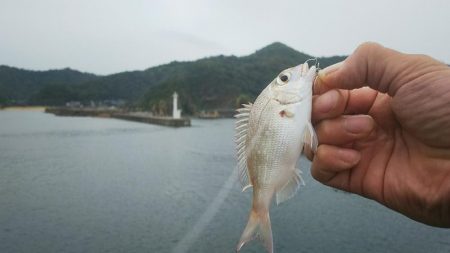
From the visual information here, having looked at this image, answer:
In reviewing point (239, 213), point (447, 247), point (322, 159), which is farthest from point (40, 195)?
point (322, 159)

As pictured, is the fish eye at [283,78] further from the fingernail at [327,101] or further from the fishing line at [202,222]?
the fishing line at [202,222]

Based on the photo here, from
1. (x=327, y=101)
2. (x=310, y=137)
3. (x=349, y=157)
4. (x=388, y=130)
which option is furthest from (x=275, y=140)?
(x=388, y=130)

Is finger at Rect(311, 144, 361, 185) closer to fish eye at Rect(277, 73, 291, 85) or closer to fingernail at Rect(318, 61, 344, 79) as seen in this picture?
fingernail at Rect(318, 61, 344, 79)

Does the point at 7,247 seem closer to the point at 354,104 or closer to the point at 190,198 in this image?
the point at 190,198

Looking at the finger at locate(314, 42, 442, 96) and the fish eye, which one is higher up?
the finger at locate(314, 42, 442, 96)

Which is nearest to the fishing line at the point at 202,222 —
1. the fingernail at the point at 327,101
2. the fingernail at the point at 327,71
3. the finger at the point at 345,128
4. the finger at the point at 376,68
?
the finger at the point at 345,128

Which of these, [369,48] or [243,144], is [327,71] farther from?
[243,144]

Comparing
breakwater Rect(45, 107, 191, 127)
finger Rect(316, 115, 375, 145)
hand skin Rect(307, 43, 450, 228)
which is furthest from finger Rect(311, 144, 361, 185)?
breakwater Rect(45, 107, 191, 127)
